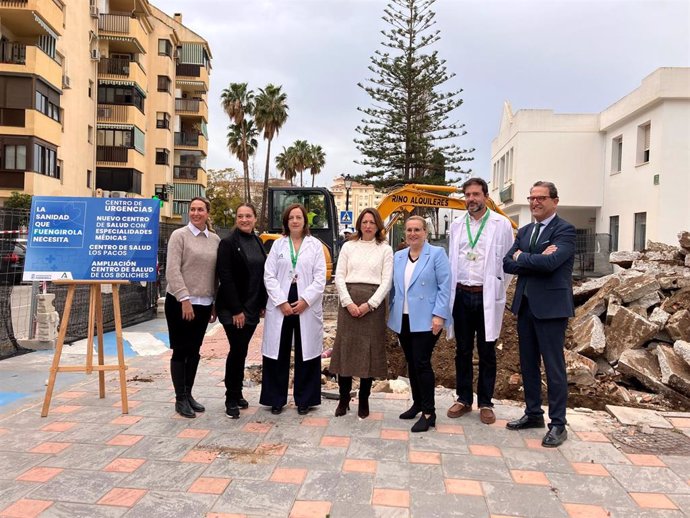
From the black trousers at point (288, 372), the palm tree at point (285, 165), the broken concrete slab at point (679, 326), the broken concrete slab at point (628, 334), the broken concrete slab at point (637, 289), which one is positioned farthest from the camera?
the palm tree at point (285, 165)

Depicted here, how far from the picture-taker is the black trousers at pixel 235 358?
4.88m

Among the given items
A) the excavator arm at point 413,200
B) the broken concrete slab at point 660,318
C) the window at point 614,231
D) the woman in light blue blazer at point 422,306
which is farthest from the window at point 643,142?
the woman in light blue blazer at point 422,306

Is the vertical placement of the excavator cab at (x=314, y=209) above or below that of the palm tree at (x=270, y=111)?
below

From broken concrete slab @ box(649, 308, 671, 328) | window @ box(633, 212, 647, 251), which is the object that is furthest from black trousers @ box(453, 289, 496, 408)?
window @ box(633, 212, 647, 251)

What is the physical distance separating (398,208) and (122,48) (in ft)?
80.5

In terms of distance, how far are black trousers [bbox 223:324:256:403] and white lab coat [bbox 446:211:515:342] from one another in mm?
1743

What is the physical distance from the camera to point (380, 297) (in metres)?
4.59

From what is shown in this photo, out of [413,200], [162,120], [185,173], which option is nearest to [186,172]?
[185,173]

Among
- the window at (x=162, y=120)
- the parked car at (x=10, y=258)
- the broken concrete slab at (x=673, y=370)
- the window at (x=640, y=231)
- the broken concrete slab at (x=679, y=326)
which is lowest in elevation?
the broken concrete slab at (x=673, y=370)

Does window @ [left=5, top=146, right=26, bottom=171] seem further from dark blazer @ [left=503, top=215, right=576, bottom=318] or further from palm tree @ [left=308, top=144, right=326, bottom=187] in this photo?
palm tree @ [left=308, top=144, right=326, bottom=187]

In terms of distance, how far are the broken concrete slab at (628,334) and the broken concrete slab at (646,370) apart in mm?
153

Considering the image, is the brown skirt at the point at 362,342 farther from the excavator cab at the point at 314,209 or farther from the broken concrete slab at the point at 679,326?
the excavator cab at the point at 314,209

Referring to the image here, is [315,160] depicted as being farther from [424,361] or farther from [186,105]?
[424,361]

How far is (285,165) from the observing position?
54.0 meters
